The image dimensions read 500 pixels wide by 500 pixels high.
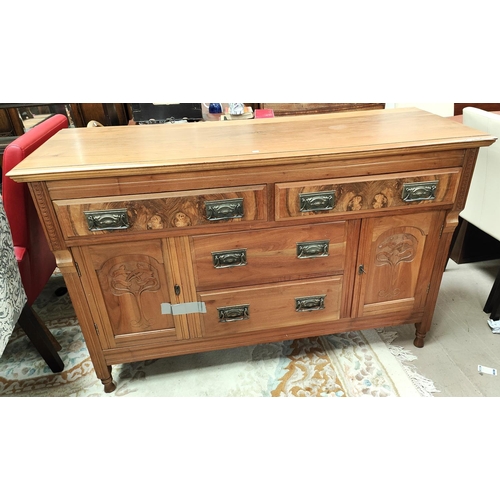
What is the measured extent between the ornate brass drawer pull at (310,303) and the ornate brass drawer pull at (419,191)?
45 cm

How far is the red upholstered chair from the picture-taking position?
1.30 m

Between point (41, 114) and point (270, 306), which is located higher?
point (41, 114)

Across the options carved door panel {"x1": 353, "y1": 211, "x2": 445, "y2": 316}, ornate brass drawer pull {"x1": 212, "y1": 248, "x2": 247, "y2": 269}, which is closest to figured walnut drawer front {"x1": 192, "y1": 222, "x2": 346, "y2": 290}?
ornate brass drawer pull {"x1": 212, "y1": 248, "x2": 247, "y2": 269}

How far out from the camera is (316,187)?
1137mm

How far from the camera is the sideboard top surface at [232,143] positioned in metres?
1.03

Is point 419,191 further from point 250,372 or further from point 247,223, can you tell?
point 250,372

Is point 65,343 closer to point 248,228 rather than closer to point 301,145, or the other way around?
point 248,228

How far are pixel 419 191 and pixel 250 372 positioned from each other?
911 millimetres

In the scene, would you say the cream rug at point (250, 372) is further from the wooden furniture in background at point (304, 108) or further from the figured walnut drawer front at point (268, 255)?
the wooden furniture in background at point (304, 108)

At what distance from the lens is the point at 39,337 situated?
144 centimetres

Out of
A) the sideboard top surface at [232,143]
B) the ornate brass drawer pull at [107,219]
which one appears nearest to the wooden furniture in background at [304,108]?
the sideboard top surface at [232,143]

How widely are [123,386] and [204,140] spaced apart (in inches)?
38.4

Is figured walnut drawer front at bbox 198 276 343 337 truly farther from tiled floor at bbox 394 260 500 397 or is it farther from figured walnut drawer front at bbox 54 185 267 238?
tiled floor at bbox 394 260 500 397

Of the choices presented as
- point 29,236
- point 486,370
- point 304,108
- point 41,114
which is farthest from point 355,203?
point 41,114
